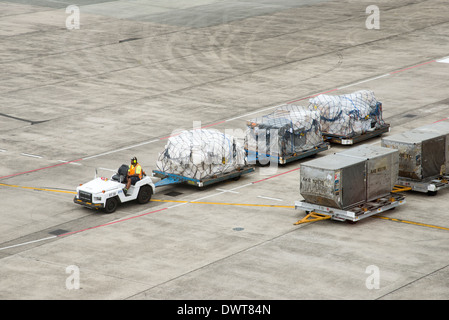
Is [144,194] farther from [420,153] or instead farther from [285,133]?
[420,153]

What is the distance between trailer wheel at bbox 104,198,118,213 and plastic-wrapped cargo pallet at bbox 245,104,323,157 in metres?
6.91

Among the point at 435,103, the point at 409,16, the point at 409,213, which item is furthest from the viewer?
the point at 409,16

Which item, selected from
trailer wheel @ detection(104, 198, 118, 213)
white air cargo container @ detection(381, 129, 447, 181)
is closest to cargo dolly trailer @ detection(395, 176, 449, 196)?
white air cargo container @ detection(381, 129, 447, 181)

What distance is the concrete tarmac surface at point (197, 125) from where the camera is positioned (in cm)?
2320

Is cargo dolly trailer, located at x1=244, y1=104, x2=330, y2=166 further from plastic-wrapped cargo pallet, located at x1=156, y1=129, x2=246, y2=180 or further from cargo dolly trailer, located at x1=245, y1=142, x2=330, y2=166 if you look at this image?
plastic-wrapped cargo pallet, located at x1=156, y1=129, x2=246, y2=180

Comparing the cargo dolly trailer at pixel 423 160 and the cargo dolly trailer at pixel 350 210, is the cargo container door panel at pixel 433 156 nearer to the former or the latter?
the cargo dolly trailer at pixel 423 160

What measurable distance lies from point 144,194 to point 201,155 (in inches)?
100

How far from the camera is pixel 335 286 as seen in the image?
22297 millimetres

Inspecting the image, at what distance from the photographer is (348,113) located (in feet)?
115

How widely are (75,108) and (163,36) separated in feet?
54.3

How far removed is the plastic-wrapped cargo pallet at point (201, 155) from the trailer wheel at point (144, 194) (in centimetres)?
170

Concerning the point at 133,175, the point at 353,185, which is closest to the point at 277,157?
the point at 353,185
